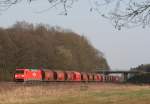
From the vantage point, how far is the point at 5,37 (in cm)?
10588

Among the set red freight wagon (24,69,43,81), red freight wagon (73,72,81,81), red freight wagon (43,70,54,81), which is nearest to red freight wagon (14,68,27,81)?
red freight wagon (24,69,43,81)

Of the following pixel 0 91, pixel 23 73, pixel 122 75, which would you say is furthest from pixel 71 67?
pixel 0 91

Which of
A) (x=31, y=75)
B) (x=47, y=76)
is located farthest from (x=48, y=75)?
(x=31, y=75)

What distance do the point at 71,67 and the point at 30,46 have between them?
1007 inches

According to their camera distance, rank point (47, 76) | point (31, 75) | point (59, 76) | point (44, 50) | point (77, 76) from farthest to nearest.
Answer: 1. point (44, 50)
2. point (77, 76)
3. point (59, 76)
4. point (47, 76)
5. point (31, 75)

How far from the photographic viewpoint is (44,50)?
11369 cm

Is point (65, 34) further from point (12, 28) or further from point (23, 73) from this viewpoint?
point (23, 73)

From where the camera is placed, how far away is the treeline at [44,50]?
10212 cm

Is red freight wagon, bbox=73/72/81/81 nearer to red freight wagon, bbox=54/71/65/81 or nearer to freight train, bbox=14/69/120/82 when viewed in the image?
freight train, bbox=14/69/120/82

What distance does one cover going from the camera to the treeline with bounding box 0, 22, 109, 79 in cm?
10212

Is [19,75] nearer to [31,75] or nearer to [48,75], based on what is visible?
[31,75]

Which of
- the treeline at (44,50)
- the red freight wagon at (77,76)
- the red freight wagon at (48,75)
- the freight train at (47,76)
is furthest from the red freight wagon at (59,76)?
the treeline at (44,50)

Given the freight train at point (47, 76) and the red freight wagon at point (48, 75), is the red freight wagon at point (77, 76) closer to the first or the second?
the freight train at point (47, 76)

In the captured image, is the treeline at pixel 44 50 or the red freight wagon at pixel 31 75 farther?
the treeline at pixel 44 50
